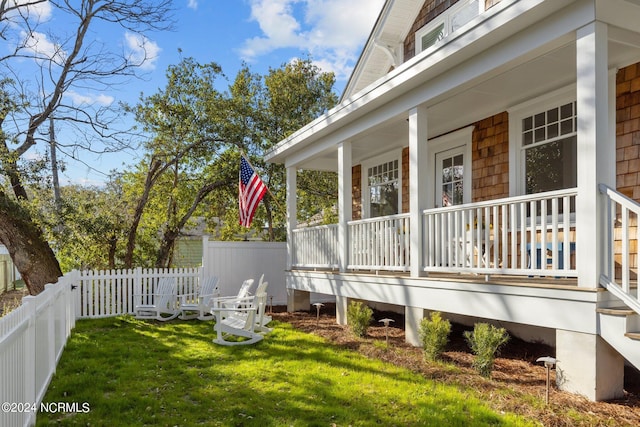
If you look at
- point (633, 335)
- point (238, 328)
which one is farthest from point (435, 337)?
point (238, 328)

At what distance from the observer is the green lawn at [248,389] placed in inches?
162

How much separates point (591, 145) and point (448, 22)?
5889 mm

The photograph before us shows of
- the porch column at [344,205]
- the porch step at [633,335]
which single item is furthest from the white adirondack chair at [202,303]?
the porch step at [633,335]

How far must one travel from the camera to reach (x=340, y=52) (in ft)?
81.3

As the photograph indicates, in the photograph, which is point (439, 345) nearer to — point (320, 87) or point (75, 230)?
point (75, 230)

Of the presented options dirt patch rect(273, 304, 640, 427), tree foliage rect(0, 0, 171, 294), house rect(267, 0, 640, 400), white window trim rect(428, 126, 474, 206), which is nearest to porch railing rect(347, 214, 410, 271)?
house rect(267, 0, 640, 400)

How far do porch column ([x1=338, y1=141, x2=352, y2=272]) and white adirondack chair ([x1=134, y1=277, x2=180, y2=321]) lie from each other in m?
3.94

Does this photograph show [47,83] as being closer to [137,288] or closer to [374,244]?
[137,288]

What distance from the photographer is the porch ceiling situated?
5.25 meters

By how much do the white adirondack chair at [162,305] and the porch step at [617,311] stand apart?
8.02 meters

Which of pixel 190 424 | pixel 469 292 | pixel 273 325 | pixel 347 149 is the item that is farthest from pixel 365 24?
pixel 190 424

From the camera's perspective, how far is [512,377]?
5.16 m

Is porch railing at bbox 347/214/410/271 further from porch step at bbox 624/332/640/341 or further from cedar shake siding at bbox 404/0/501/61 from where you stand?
cedar shake siding at bbox 404/0/501/61

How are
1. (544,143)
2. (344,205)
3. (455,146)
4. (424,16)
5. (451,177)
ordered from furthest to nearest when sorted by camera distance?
(424,16)
(451,177)
(455,146)
(344,205)
(544,143)
